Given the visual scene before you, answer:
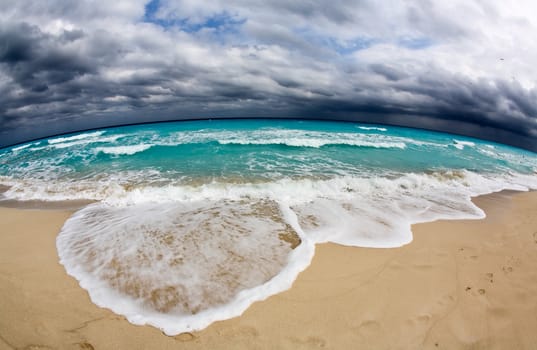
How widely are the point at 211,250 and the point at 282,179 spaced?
6056 mm

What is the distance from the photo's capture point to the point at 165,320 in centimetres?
333

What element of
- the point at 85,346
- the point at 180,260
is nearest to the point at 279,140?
the point at 180,260

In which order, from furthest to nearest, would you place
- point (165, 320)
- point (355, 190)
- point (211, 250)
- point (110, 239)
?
point (355, 190) < point (110, 239) < point (211, 250) < point (165, 320)

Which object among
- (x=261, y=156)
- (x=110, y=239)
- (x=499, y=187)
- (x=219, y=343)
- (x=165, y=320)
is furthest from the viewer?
(x=261, y=156)

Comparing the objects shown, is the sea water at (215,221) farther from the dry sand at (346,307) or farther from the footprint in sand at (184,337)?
the dry sand at (346,307)

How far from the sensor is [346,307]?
354 cm

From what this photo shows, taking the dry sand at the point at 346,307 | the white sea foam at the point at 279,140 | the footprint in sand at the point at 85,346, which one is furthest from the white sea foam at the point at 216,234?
the white sea foam at the point at 279,140

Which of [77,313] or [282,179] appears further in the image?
[282,179]

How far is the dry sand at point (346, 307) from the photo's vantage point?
303cm

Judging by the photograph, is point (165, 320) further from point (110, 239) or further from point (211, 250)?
point (110, 239)

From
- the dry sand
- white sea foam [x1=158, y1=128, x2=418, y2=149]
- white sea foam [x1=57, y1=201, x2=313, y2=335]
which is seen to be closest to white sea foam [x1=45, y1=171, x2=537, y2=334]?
white sea foam [x1=57, y1=201, x2=313, y2=335]

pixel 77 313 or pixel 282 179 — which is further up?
pixel 282 179

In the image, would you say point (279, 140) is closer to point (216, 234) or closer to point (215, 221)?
point (215, 221)

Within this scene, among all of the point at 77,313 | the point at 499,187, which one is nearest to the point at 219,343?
the point at 77,313
